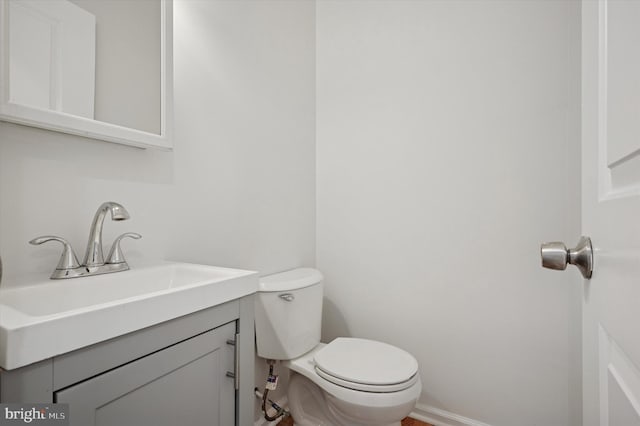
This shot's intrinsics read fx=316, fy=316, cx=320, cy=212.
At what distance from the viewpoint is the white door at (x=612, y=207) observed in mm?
315

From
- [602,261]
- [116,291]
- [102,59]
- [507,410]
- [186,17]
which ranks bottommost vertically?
[507,410]

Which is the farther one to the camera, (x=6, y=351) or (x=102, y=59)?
(x=102, y=59)

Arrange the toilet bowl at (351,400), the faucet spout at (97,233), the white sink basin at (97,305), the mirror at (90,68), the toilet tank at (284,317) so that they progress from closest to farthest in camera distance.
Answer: the white sink basin at (97,305) → the mirror at (90,68) → the faucet spout at (97,233) → the toilet bowl at (351,400) → the toilet tank at (284,317)

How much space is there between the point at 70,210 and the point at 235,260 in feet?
2.07

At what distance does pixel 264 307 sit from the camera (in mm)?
1298

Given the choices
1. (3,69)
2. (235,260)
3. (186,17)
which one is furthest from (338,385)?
(186,17)

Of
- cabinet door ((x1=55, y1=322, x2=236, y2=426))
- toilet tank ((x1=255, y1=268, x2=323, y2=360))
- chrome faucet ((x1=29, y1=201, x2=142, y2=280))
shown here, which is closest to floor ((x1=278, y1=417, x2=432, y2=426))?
toilet tank ((x1=255, y1=268, x2=323, y2=360))

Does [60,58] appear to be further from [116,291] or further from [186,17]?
[116,291]

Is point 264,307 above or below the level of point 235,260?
below

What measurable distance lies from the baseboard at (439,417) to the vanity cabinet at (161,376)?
1.09m

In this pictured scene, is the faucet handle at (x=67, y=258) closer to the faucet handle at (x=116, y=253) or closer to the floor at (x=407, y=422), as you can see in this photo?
the faucet handle at (x=116, y=253)

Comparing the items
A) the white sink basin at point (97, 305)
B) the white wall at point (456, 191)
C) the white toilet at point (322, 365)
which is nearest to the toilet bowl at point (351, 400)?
the white toilet at point (322, 365)

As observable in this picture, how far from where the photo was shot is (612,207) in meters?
0.38

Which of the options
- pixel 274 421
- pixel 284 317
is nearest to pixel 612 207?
pixel 284 317
